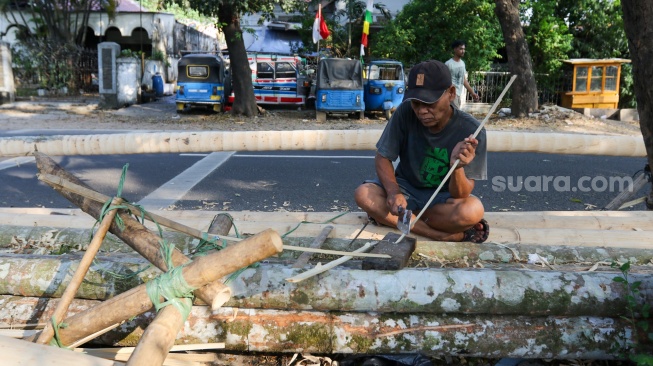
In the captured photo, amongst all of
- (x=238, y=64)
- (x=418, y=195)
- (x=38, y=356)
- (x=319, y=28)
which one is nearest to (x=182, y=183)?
(x=418, y=195)

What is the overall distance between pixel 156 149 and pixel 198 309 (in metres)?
2.44

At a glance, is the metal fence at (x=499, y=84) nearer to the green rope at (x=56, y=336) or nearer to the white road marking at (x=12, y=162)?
the white road marking at (x=12, y=162)

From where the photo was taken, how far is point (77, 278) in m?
2.40

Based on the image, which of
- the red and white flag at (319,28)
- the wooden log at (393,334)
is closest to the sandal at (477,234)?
the wooden log at (393,334)

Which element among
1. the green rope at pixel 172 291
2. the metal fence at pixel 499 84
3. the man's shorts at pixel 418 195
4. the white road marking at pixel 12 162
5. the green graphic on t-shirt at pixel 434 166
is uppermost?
the metal fence at pixel 499 84

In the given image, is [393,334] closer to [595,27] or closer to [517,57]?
[517,57]

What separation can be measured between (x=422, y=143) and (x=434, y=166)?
17 centimetres

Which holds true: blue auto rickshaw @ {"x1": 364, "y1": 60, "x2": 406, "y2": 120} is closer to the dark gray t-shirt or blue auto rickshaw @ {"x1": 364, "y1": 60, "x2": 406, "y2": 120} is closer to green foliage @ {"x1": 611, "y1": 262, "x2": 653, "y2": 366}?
the dark gray t-shirt

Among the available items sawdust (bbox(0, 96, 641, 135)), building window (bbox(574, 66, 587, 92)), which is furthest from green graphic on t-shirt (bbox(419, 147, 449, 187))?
building window (bbox(574, 66, 587, 92))

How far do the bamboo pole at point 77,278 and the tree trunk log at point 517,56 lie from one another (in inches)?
512

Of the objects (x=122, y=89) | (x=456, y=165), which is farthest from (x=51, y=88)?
(x=456, y=165)

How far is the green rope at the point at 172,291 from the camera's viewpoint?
7.22ft

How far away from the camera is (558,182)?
24.2ft

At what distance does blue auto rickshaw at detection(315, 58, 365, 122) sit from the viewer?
14875 millimetres
